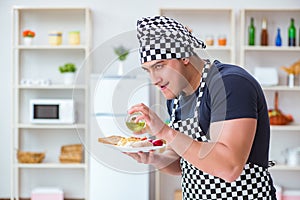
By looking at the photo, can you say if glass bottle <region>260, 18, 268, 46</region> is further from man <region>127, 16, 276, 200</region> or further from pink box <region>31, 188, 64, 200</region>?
man <region>127, 16, 276, 200</region>

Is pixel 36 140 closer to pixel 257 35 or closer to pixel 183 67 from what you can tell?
pixel 257 35

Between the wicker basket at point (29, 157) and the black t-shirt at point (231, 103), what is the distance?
365cm

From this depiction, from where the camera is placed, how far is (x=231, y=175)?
60.1 inches

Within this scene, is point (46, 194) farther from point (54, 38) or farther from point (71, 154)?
point (54, 38)

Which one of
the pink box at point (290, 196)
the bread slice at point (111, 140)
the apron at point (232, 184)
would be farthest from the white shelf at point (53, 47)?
the bread slice at point (111, 140)

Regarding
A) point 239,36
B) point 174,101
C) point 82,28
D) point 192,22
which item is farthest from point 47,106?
point 174,101

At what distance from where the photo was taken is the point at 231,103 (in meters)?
1.51

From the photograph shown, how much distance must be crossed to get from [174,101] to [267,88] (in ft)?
11.5

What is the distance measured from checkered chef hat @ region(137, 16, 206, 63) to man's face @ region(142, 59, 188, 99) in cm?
2

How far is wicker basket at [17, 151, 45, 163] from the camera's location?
5.15 meters

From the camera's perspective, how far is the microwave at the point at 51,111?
16.5ft

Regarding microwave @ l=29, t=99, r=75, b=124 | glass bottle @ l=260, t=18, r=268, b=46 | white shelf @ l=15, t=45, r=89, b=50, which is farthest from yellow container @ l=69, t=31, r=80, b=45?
glass bottle @ l=260, t=18, r=268, b=46

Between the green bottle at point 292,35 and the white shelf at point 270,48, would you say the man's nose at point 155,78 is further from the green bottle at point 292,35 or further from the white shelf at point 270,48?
the green bottle at point 292,35

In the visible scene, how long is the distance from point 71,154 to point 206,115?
3710mm
